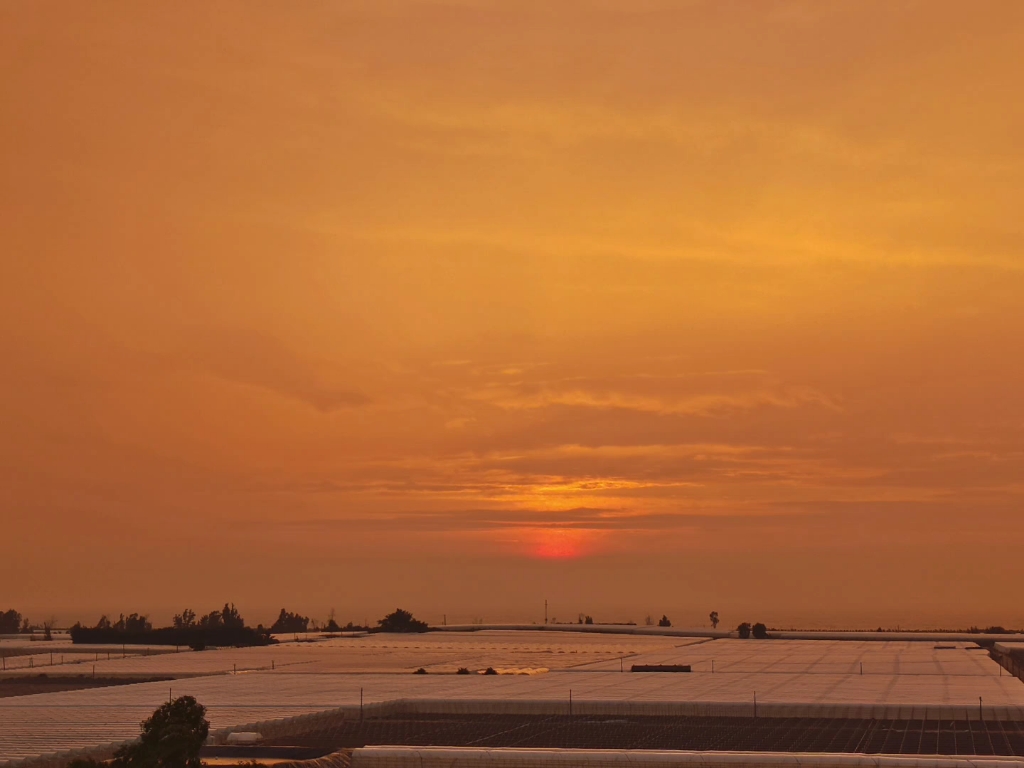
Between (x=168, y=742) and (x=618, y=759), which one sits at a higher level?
(x=168, y=742)

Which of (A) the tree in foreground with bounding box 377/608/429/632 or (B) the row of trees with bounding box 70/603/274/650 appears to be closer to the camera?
(B) the row of trees with bounding box 70/603/274/650

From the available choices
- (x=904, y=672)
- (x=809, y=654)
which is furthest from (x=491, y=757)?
(x=809, y=654)

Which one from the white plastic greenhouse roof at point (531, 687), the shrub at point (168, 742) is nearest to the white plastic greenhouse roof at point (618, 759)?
the shrub at point (168, 742)

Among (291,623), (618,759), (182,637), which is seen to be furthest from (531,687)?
(291,623)

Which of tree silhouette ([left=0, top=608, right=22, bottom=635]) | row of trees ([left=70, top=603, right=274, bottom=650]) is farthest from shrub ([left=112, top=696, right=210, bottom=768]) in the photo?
tree silhouette ([left=0, top=608, right=22, bottom=635])

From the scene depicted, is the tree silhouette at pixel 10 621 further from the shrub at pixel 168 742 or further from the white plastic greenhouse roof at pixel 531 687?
the shrub at pixel 168 742

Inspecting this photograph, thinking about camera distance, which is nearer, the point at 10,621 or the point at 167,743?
the point at 167,743

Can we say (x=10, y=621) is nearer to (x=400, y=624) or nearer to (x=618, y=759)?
(x=400, y=624)

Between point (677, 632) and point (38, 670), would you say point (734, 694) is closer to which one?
point (38, 670)

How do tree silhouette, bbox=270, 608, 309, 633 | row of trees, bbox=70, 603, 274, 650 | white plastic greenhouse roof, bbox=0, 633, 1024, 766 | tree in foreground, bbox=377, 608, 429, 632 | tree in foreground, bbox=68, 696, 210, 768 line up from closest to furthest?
tree in foreground, bbox=68, 696, 210, 768
white plastic greenhouse roof, bbox=0, 633, 1024, 766
row of trees, bbox=70, 603, 274, 650
tree in foreground, bbox=377, 608, 429, 632
tree silhouette, bbox=270, 608, 309, 633

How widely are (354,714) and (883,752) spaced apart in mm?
19029

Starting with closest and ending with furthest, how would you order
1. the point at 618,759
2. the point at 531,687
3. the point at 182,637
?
1. the point at 618,759
2. the point at 531,687
3. the point at 182,637

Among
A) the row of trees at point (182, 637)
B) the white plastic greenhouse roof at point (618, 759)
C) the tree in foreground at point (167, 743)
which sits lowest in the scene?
the white plastic greenhouse roof at point (618, 759)

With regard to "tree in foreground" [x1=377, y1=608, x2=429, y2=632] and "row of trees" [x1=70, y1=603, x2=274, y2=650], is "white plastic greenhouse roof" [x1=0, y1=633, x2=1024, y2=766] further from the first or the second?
"tree in foreground" [x1=377, y1=608, x2=429, y2=632]
